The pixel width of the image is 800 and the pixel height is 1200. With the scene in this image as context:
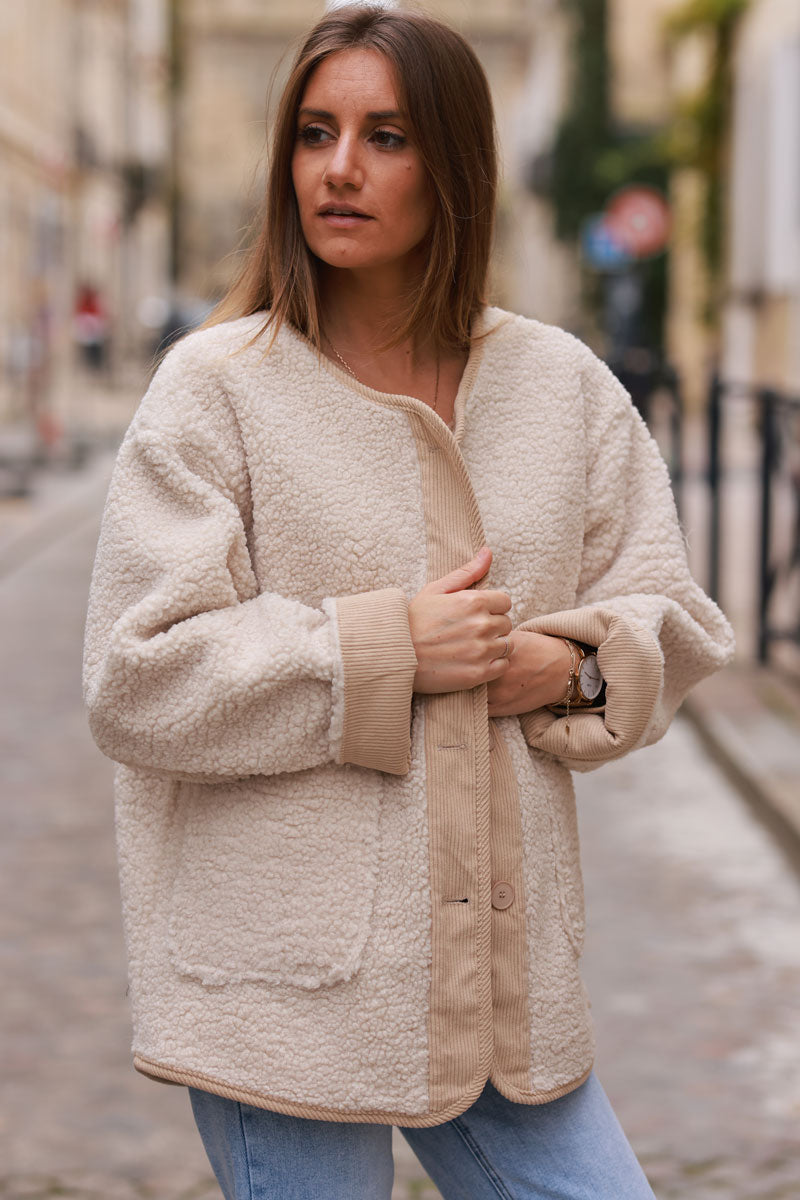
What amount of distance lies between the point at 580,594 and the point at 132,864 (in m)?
0.56

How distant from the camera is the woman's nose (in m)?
1.81

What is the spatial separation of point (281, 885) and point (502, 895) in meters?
0.22

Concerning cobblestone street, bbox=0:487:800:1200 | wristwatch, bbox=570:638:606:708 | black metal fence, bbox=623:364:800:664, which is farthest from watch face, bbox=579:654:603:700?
black metal fence, bbox=623:364:800:664

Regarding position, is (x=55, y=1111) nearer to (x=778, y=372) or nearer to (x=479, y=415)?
(x=479, y=415)

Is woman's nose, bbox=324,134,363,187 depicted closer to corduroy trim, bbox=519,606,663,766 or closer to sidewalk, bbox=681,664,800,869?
corduroy trim, bbox=519,606,663,766

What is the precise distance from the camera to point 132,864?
6.09 feet

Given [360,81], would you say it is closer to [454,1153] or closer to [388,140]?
[388,140]

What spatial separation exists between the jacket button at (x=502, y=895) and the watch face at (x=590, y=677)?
23cm

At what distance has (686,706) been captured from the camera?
24.1 feet

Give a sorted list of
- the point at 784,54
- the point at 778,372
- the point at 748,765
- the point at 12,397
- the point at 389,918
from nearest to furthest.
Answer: the point at 389,918 < the point at 748,765 < the point at 784,54 < the point at 778,372 < the point at 12,397

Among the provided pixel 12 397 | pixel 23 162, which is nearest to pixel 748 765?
pixel 12 397

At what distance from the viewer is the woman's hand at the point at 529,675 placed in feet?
6.09

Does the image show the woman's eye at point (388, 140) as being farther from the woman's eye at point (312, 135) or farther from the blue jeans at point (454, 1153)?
the blue jeans at point (454, 1153)

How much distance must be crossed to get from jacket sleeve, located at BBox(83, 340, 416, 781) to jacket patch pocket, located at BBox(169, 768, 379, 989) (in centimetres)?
5
